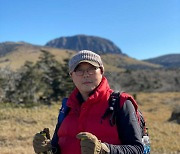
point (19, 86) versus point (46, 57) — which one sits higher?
point (46, 57)

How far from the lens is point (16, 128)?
13.5m

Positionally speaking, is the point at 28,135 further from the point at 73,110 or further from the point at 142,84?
the point at 142,84

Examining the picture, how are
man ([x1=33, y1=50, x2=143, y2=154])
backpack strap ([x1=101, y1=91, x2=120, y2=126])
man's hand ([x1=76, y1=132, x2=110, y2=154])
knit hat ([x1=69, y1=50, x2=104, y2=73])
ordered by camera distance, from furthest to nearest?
knit hat ([x1=69, y1=50, x2=104, y2=73]) < backpack strap ([x1=101, y1=91, x2=120, y2=126]) < man ([x1=33, y1=50, x2=143, y2=154]) < man's hand ([x1=76, y1=132, x2=110, y2=154])

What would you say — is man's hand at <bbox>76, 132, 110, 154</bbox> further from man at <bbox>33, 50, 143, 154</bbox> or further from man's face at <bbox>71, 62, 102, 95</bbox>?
man's face at <bbox>71, 62, 102, 95</bbox>

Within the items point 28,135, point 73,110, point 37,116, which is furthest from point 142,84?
point 73,110

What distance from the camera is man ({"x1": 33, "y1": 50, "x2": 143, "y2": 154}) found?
2.34m

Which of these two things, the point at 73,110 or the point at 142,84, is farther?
the point at 142,84

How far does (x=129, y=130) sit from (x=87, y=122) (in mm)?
325

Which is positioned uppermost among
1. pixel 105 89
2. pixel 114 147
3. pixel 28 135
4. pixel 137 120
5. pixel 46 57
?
pixel 46 57

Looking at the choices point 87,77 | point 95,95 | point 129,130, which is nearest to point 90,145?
point 129,130

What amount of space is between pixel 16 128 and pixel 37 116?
411 centimetres

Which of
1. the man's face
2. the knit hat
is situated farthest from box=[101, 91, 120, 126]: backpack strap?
the knit hat

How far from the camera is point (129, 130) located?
2.39m

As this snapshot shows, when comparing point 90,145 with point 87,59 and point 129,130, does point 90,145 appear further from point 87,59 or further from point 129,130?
point 87,59
